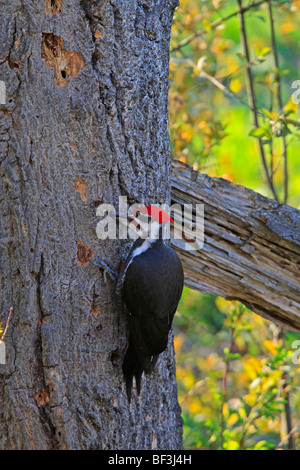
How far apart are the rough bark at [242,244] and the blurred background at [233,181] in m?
0.63

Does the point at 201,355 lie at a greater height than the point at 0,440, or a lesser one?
greater

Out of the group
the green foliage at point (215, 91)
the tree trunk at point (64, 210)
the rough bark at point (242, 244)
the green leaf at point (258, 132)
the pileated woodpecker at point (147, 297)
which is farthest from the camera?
the green foliage at point (215, 91)

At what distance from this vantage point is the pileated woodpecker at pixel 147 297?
254 centimetres

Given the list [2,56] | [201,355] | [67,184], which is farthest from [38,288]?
Answer: [201,355]

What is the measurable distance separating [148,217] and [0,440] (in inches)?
48.6

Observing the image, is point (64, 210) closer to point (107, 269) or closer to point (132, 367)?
point (107, 269)

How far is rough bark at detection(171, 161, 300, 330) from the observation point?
3.14m

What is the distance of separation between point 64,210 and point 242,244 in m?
1.18

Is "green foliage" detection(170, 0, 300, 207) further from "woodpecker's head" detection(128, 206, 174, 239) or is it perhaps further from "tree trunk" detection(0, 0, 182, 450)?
"tree trunk" detection(0, 0, 182, 450)

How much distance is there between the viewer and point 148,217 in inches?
104

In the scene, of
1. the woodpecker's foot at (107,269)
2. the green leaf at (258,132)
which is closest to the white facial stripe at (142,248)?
the woodpecker's foot at (107,269)

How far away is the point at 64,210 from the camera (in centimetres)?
247

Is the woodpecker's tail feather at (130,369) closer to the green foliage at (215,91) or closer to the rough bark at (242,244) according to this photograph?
the rough bark at (242,244)

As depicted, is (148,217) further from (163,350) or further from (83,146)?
(163,350)
